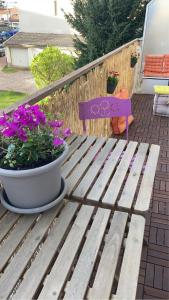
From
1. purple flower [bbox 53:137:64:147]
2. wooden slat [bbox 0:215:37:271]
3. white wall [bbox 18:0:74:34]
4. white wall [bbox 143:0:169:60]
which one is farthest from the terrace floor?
white wall [bbox 18:0:74:34]

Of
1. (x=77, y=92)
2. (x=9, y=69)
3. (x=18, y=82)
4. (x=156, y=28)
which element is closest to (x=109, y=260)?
(x=77, y=92)

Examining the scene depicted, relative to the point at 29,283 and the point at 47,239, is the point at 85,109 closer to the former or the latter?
the point at 47,239

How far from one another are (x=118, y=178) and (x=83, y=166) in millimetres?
221

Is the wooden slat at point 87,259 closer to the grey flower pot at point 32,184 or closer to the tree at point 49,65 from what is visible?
the grey flower pot at point 32,184

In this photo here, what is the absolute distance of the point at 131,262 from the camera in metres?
0.94

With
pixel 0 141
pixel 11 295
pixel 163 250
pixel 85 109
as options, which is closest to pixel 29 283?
pixel 11 295

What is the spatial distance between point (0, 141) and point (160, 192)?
1922 millimetres

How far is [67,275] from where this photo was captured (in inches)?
35.1

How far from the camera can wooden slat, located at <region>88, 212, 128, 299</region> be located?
844 mm

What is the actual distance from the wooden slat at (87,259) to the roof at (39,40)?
60.9 feet

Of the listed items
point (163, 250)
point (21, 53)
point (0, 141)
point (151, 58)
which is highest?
point (0, 141)

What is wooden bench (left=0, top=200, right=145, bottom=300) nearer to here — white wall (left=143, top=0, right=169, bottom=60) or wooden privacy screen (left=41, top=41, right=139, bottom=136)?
wooden privacy screen (left=41, top=41, right=139, bottom=136)

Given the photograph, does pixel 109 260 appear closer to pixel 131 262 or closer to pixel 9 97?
pixel 131 262

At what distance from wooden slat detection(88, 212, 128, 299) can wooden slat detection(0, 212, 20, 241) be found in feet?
1.24
